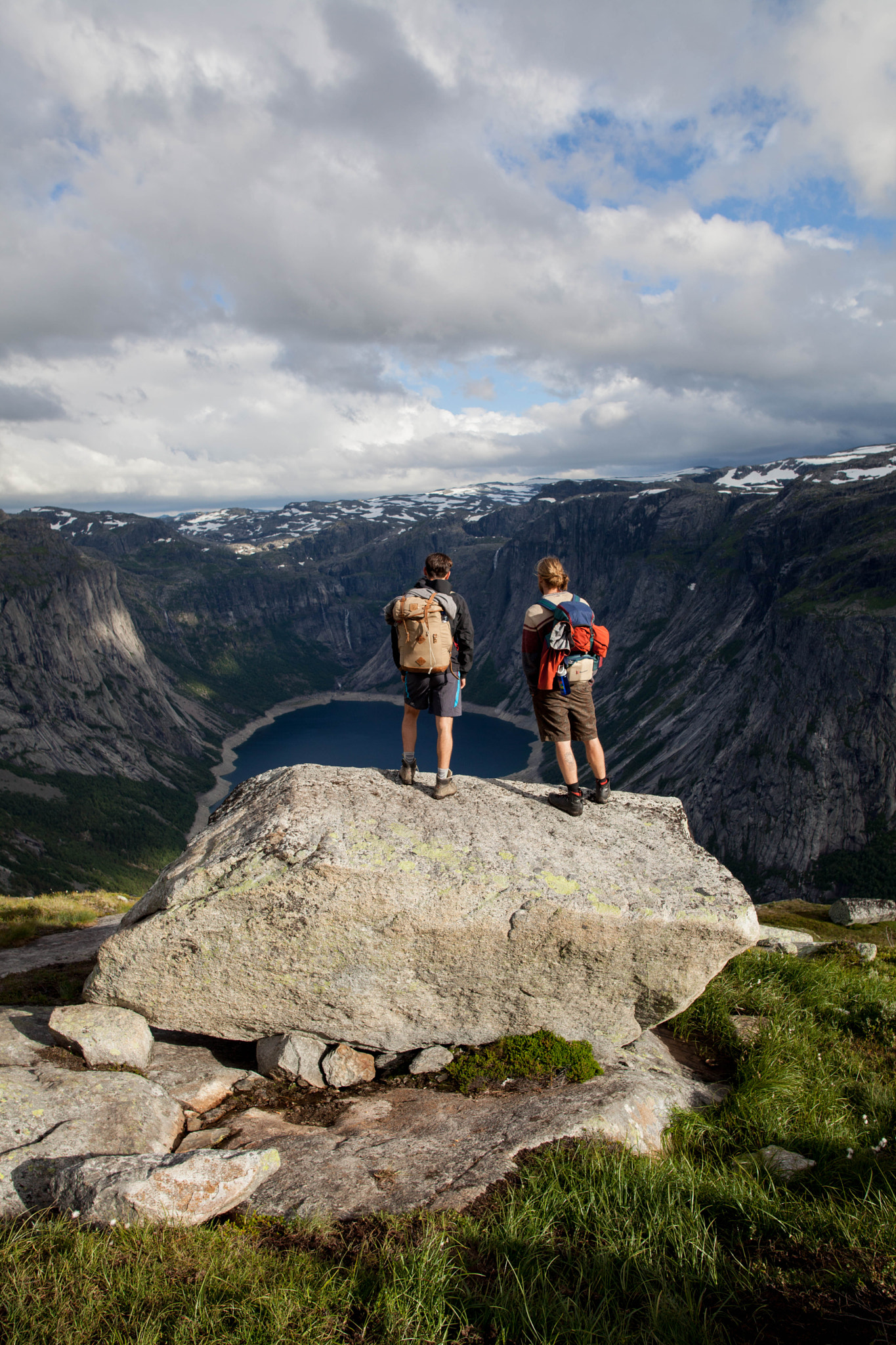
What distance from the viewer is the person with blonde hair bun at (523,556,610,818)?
1283 cm

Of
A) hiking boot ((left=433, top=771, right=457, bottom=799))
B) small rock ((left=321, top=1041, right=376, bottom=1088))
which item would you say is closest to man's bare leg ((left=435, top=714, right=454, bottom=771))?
hiking boot ((left=433, top=771, right=457, bottom=799))

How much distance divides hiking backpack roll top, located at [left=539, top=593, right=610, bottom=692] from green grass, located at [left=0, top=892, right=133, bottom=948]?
1636 cm

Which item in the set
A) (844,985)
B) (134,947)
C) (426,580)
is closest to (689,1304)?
(134,947)

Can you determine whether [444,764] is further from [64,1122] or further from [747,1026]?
[64,1122]

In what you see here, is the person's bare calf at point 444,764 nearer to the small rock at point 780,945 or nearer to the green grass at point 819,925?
the small rock at point 780,945

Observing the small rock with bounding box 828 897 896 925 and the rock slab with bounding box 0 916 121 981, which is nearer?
the rock slab with bounding box 0 916 121 981

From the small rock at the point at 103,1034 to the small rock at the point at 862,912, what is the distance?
45.7 meters

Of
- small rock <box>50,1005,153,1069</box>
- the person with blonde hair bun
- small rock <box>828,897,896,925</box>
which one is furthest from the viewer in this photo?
small rock <box>828,897,896,925</box>

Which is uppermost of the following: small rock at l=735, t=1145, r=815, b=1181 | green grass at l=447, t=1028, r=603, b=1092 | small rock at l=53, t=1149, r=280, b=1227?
small rock at l=53, t=1149, r=280, b=1227

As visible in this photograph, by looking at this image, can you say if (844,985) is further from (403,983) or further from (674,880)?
(403,983)

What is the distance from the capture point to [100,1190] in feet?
21.3

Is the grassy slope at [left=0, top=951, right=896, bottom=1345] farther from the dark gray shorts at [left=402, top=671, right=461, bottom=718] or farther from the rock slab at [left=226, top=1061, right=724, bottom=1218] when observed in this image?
the dark gray shorts at [left=402, top=671, right=461, bottom=718]

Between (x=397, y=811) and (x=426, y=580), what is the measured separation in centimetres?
470

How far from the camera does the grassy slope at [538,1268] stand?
5082mm
